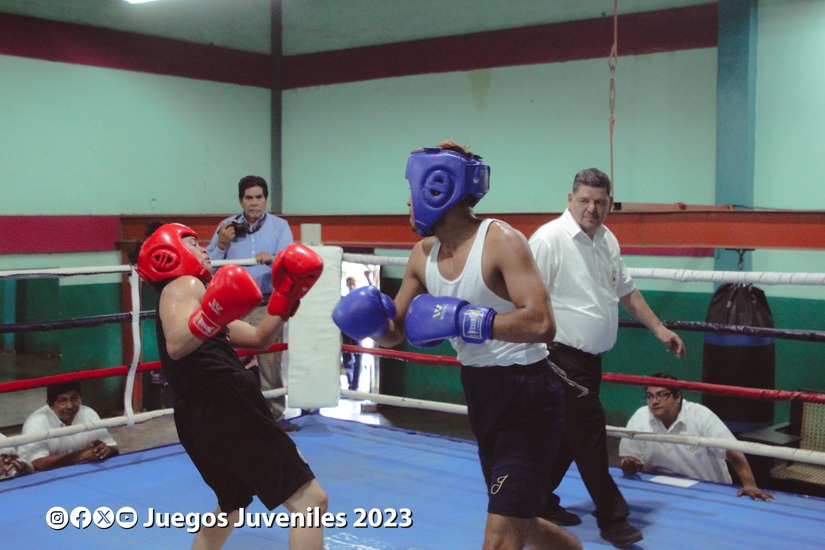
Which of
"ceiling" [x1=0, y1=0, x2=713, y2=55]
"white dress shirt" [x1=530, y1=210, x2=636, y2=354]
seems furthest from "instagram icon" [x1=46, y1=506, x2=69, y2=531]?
"ceiling" [x1=0, y1=0, x2=713, y2=55]

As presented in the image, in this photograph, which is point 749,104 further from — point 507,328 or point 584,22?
point 507,328

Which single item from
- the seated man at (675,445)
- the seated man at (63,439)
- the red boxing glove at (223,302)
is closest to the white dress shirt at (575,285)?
the seated man at (675,445)

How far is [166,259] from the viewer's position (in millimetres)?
2273

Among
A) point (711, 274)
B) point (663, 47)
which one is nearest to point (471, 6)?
point (663, 47)

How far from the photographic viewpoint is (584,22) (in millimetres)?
6441

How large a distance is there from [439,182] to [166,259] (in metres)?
0.73

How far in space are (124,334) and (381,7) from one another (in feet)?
11.2

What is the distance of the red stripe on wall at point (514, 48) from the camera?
19.7 ft

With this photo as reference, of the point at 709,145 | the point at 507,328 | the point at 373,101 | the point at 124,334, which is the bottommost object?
the point at 124,334

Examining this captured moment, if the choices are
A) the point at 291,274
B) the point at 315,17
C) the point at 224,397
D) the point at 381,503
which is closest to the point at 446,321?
the point at 291,274

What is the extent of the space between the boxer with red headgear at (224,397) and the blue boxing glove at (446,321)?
1.18ft

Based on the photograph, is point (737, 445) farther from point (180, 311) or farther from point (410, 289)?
point (180, 311)

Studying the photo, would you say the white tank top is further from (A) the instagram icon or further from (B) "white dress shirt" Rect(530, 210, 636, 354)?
(A) the instagram icon

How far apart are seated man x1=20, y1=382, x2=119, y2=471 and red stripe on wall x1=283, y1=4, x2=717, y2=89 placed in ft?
14.0
